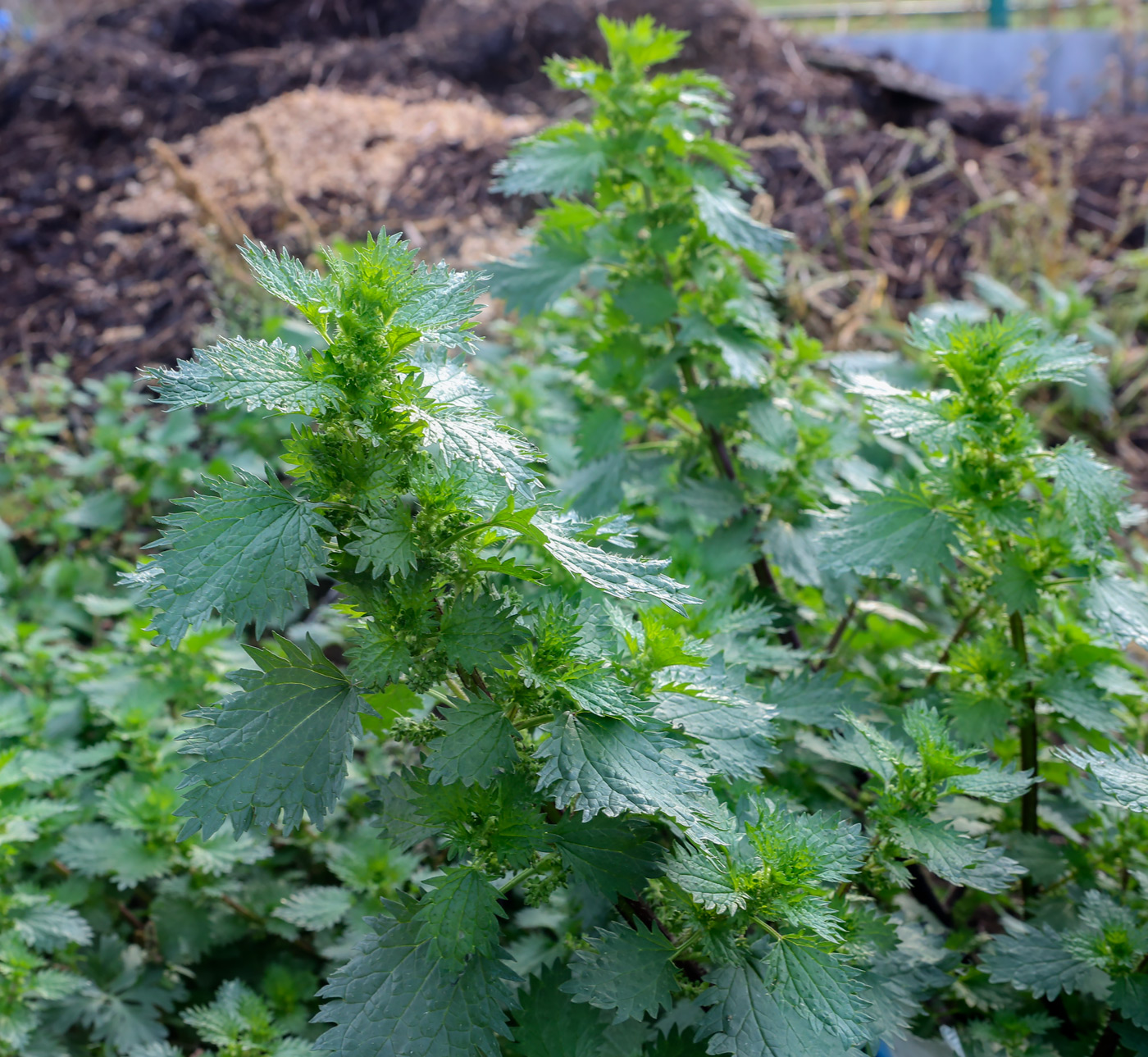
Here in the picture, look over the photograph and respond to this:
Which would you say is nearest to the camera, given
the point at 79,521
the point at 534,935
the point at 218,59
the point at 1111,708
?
the point at 1111,708

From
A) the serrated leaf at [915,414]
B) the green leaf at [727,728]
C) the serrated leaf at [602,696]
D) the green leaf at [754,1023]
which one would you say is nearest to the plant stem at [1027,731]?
the serrated leaf at [915,414]

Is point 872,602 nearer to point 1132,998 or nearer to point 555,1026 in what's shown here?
point 1132,998

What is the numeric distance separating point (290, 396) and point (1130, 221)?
14.4ft

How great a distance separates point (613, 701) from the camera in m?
0.95

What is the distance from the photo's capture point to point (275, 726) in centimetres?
98

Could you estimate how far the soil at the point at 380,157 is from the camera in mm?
4172

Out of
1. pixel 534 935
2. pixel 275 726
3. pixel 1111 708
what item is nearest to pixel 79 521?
pixel 534 935

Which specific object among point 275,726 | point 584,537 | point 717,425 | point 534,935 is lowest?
point 534,935

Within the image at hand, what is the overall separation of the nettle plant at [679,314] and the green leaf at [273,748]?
2.42 feet

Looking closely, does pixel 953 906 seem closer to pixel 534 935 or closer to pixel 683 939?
pixel 534 935

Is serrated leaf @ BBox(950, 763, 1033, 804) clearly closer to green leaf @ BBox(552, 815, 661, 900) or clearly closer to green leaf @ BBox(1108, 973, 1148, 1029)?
green leaf @ BBox(1108, 973, 1148, 1029)

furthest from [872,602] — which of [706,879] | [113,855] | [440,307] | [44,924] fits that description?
[44,924]

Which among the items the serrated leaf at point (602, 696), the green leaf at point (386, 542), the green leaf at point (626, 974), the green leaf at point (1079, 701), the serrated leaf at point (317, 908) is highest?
the green leaf at point (386, 542)

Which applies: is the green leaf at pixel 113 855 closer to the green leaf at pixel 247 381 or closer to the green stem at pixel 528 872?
the green stem at pixel 528 872
